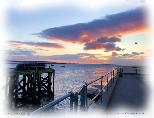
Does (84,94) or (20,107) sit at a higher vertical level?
(84,94)

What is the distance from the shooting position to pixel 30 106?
28453 mm

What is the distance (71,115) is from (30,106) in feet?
80.4

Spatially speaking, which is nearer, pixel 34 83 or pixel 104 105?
pixel 104 105

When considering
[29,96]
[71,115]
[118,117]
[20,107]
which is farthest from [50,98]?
[71,115]

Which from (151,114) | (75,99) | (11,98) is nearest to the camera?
(75,99)

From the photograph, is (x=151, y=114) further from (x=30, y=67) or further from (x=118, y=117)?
(x=30, y=67)

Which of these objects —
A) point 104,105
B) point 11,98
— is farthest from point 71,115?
point 11,98

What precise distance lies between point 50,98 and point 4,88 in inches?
269

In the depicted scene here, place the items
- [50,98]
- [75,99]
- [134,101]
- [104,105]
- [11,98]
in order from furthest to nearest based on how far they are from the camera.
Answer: [50,98]
[11,98]
[134,101]
[104,105]
[75,99]

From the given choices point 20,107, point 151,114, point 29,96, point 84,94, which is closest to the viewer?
point 84,94

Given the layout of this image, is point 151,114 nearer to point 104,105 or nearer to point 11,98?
point 104,105

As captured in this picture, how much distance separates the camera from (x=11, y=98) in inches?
1024

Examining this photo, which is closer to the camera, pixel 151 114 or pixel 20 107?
pixel 151 114

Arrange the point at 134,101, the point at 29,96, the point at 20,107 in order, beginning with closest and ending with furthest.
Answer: the point at 134,101 → the point at 20,107 → the point at 29,96
